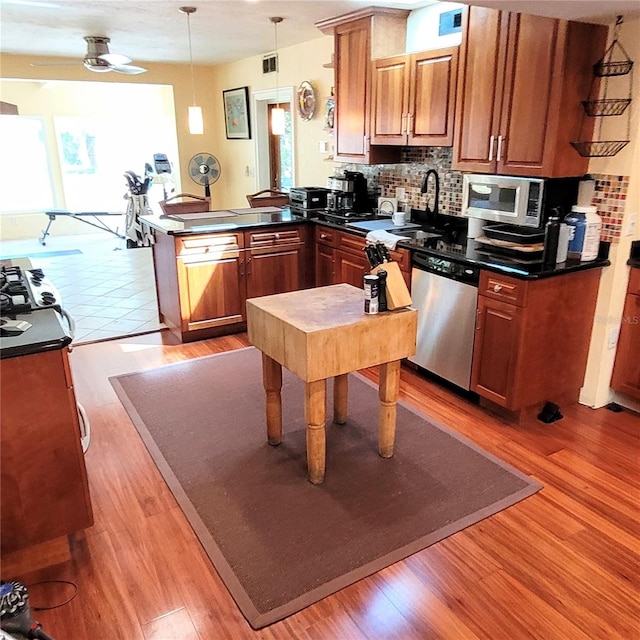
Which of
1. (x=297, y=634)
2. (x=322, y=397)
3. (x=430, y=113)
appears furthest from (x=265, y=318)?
(x=430, y=113)

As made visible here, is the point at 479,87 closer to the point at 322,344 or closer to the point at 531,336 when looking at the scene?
the point at 531,336

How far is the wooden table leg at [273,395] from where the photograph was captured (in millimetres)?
2645

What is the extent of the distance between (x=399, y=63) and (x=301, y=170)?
213 centimetres

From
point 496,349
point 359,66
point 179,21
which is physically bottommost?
point 496,349

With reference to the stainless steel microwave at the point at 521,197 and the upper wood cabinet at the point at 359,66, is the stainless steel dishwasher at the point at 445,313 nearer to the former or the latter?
the stainless steel microwave at the point at 521,197

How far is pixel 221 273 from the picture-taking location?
4.19 metres

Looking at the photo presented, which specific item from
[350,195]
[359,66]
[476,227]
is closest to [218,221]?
[350,195]

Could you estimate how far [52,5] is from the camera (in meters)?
3.86

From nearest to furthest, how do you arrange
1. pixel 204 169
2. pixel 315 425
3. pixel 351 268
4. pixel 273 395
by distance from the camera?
pixel 315 425
pixel 273 395
pixel 351 268
pixel 204 169

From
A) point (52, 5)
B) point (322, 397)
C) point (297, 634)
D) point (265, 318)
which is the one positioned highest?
point (52, 5)

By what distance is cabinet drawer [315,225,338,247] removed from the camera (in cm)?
427

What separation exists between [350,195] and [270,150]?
2355mm

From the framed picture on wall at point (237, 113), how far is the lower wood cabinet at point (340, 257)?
112 inches

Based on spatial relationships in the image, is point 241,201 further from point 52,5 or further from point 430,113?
point 430,113
